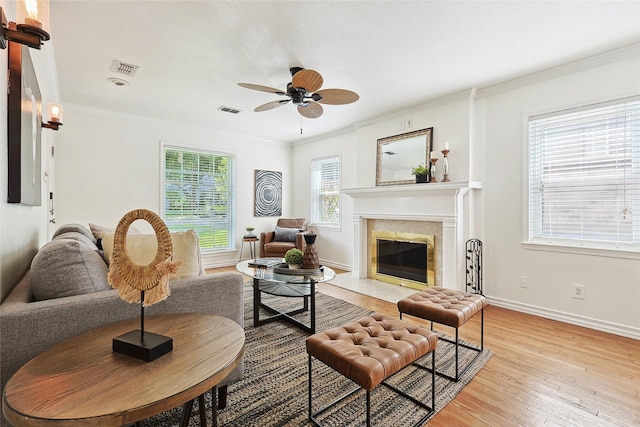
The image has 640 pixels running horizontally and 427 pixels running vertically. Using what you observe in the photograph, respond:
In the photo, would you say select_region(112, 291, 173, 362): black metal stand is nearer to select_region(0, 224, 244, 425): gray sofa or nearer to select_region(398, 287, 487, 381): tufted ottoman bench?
select_region(0, 224, 244, 425): gray sofa

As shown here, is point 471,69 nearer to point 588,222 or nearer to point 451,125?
point 451,125

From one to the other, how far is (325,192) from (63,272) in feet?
15.7

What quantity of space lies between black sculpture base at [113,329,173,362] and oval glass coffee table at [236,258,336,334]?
1.58 metres

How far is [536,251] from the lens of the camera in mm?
3150

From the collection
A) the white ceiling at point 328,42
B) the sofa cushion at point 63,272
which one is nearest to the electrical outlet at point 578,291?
the white ceiling at point 328,42

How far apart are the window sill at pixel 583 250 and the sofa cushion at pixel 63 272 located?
373 centimetres

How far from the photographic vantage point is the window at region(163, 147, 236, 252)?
502 cm

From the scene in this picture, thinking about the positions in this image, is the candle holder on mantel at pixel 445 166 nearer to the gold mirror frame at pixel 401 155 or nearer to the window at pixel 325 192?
the gold mirror frame at pixel 401 155

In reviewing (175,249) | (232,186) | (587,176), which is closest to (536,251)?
(587,176)

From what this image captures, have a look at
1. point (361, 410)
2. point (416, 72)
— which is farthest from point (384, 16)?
point (361, 410)

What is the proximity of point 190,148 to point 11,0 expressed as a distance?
12.7ft

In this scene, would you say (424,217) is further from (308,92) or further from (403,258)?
(308,92)

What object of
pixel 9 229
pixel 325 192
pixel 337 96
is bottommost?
pixel 9 229

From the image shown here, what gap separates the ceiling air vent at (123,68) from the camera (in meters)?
2.92
